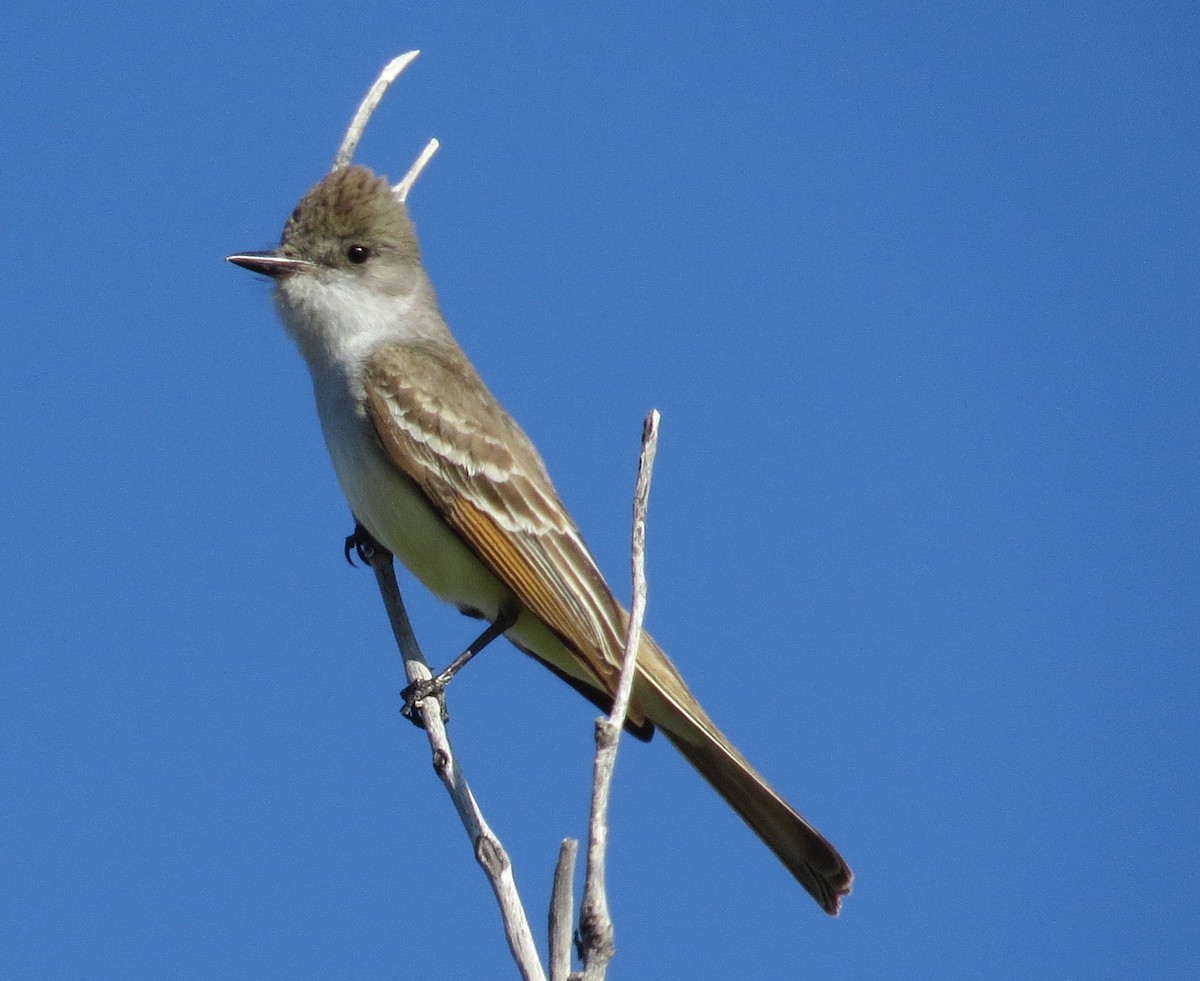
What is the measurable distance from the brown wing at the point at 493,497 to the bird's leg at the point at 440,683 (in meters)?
0.19

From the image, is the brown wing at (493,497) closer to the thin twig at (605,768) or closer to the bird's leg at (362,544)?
the bird's leg at (362,544)

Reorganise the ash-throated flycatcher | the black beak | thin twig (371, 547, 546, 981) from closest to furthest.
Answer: thin twig (371, 547, 546, 981)
the ash-throated flycatcher
the black beak

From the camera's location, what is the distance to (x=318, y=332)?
686cm

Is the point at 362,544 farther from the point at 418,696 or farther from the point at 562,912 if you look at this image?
the point at 562,912

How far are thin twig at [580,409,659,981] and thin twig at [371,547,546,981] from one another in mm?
351

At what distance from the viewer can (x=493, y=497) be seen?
682 centimetres

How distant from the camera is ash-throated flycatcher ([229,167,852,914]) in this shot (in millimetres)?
6531

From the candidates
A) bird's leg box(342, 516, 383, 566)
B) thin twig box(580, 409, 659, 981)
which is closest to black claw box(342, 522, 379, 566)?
bird's leg box(342, 516, 383, 566)

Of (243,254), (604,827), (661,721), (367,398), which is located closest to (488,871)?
(604,827)

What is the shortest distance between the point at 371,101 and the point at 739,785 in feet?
10.2

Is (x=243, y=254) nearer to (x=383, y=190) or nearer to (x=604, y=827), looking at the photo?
(x=383, y=190)

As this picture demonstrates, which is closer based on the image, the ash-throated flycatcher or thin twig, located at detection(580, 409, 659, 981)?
thin twig, located at detection(580, 409, 659, 981)

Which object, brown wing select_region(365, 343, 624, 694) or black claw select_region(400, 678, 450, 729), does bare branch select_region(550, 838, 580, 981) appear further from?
brown wing select_region(365, 343, 624, 694)

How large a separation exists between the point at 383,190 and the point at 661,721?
257 cm
